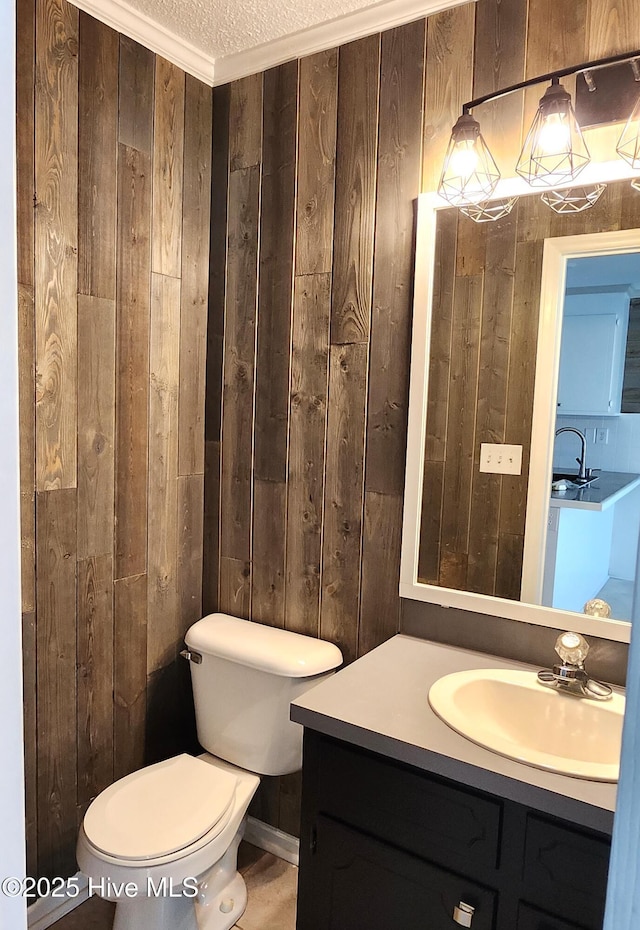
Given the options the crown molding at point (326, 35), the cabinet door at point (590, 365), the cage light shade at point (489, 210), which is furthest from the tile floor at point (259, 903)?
the crown molding at point (326, 35)

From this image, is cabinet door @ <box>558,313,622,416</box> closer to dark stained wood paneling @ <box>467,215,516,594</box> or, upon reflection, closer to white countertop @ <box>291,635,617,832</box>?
dark stained wood paneling @ <box>467,215,516,594</box>

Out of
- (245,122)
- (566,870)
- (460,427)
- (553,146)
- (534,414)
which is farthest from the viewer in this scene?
(245,122)

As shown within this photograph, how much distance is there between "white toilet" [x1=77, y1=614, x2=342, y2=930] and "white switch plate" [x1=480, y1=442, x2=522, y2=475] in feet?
2.28

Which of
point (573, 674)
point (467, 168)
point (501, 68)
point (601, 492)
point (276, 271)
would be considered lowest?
point (573, 674)

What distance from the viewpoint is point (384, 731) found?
3.95ft

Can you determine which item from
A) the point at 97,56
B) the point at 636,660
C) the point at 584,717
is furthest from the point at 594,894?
the point at 97,56

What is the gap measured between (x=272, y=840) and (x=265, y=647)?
73 cm

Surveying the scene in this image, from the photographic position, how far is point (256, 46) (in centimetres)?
186

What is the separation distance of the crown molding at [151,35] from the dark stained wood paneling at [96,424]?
28.7 inches

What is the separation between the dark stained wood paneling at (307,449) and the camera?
184 cm

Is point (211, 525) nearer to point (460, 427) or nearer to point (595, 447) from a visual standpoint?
point (460, 427)

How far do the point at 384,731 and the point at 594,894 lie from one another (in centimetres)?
41

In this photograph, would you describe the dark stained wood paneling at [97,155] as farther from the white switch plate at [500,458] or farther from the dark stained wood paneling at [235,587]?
the white switch plate at [500,458]

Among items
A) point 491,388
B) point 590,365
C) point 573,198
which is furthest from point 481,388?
point 573,198
